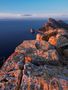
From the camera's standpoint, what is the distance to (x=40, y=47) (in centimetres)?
4044

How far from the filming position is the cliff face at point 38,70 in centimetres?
2481

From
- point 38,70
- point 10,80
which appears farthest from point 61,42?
point 10,80

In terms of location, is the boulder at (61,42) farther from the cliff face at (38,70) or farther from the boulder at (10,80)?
the boulder at (10,80)

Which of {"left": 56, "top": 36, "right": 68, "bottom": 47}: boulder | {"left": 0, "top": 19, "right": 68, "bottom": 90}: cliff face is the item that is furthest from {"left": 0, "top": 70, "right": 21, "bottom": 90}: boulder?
{"left": 56, "top": 36, "right": 68, "bottom": 47}: boulder

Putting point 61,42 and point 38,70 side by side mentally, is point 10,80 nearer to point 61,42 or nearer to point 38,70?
point 38,70

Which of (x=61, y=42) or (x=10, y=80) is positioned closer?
(x=10, y=80)

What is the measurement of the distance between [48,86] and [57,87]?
4.26 feet

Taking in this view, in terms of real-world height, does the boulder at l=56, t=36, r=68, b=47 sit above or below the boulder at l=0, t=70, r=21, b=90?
above

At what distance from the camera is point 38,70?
93.2ft

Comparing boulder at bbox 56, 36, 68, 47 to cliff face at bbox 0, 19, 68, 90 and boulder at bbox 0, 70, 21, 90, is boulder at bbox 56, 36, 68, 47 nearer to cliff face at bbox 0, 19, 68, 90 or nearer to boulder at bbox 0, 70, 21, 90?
cliff face at bbox 0, 19, 68, 90

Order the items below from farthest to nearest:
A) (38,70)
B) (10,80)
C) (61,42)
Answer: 1. (61,42)
2. (38,70)
3. (10,80)

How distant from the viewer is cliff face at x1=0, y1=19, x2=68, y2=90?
81.4 ft

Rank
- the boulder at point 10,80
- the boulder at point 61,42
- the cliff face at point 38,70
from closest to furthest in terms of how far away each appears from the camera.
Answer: the cliff face at point 38,70 < the boulder at point 10,80 < the boulder at point 61,42

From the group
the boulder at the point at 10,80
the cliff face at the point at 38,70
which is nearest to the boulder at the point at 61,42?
the cliff face at the point at 38,70
